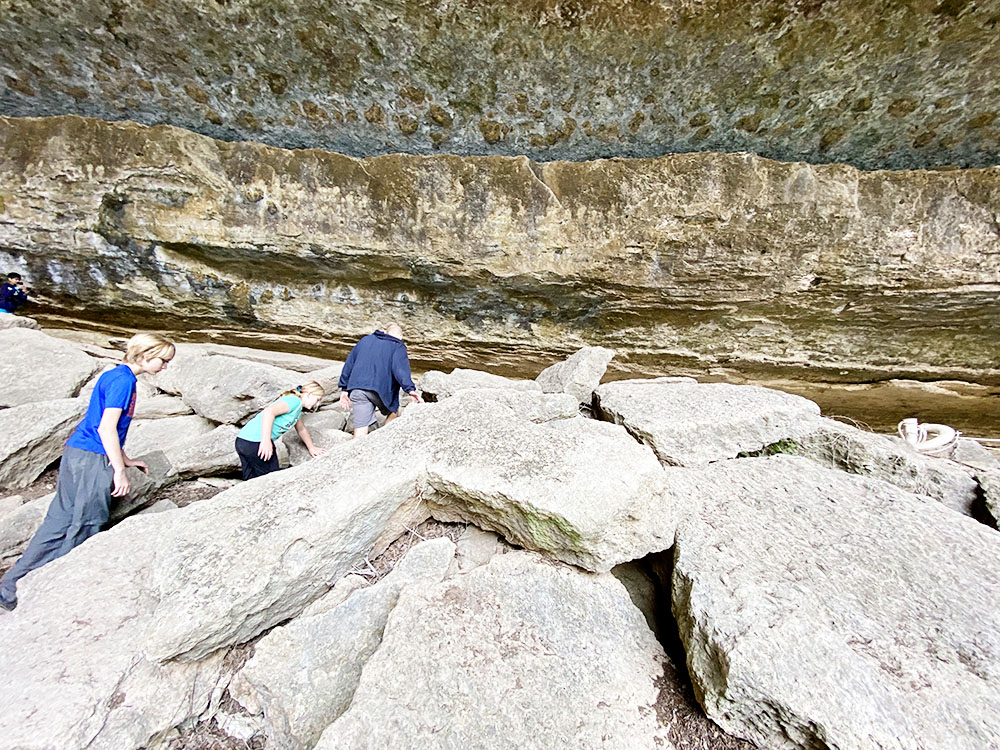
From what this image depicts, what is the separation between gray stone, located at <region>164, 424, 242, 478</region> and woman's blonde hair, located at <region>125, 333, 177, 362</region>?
1.43 meters

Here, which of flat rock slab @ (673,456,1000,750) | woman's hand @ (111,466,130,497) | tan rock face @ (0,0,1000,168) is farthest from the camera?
tan rock face @ (0,0,1000,168)

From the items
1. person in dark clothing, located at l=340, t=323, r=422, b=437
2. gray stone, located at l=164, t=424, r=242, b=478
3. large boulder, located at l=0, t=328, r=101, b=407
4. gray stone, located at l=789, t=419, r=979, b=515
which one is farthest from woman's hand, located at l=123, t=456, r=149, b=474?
gray stone, located at l=789, t=419, r=979, b=515

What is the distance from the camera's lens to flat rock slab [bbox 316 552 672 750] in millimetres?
1546

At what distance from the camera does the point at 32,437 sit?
3.75 m

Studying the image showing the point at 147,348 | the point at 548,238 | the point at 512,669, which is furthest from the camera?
the point at 548,238

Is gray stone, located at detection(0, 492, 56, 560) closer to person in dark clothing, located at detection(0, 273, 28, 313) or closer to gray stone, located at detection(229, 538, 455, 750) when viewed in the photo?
gray stone, located at detection(229, 538, 455, 750)

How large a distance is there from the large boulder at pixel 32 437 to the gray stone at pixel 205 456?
0.88 m

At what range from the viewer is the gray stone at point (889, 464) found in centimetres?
304

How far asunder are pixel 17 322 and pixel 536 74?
A: 7896 mm

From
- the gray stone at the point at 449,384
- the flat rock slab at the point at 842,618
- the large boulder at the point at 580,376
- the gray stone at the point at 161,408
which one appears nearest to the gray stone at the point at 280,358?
the gray stone at the point at 161,408

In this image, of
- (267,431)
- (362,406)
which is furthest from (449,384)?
(267,431)

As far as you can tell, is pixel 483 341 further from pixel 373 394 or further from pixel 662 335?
pixel 662 335

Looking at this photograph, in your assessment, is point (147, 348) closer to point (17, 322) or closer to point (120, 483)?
point (120, 483)

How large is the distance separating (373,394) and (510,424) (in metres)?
2.08
